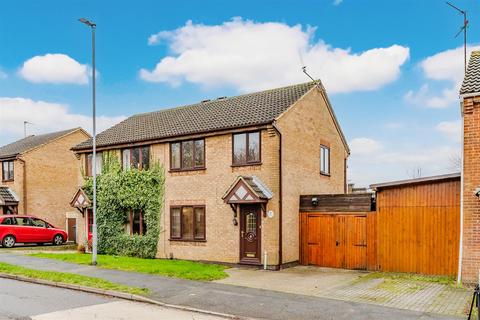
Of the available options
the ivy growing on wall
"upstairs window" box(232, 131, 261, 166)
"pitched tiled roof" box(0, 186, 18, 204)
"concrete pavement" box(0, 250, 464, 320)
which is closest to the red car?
"pitched tiled roof" box(0, 186, 18, 204)

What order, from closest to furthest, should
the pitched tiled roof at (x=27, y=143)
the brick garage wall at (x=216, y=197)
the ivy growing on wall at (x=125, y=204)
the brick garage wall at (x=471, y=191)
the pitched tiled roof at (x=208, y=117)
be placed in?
the brick garage wall at (x=471, y=191) → the brick garage wall at (x=216, y=197) → the pitched tiled roof at (x=208, y=117) → the ivy growing on wall at (x=125, y=204) → the pitched tiled roof at (x=27, y=143)

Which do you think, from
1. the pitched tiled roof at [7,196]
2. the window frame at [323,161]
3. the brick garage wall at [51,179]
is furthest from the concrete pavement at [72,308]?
the brick garage wall at [51,179]

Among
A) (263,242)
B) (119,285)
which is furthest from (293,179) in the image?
(119,285)

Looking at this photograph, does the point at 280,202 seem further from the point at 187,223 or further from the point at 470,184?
the point at 470,184

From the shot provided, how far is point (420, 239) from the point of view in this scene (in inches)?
602

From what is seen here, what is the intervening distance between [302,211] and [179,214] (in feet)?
17.6

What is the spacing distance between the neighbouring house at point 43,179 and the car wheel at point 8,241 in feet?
14.8

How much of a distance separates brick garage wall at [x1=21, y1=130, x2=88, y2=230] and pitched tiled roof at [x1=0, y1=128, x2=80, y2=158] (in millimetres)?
678

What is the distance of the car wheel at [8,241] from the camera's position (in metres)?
25.5

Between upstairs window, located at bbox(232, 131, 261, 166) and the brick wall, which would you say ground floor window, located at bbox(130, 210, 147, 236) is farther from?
the brick wall

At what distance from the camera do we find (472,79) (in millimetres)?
13539

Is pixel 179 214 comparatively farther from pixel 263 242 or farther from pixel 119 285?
pixel 119 285

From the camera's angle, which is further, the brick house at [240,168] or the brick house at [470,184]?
the brick house at [240,168]

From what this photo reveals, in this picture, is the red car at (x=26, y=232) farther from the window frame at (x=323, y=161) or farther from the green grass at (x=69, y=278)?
the window frame at (x=323, y=161)
